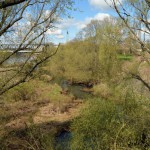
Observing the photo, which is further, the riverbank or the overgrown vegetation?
the riverbank

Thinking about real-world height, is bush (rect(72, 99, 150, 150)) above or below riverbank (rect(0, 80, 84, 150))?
above

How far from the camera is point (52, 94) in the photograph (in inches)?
1515

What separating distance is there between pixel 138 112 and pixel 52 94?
2710cm

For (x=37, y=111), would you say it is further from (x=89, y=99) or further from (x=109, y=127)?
(x=109, y=127)

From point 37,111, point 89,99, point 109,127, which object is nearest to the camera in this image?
point 109,127

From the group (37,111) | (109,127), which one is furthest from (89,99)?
(37,111)

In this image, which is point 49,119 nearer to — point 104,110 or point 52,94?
point 52,94

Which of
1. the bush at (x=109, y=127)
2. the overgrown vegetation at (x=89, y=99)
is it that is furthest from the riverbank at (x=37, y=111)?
the bush at (x=109, y=127)

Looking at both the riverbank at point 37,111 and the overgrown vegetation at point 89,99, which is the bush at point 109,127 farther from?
the riverbank at point 37,111

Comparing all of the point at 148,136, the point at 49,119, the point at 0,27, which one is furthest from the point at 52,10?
the point at 49,119

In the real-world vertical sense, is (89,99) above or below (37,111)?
above

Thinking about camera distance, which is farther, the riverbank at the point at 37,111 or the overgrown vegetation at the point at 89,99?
the riverbank at the point at 37,111

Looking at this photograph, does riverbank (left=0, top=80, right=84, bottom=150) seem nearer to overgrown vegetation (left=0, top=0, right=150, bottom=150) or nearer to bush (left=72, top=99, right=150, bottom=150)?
overgrown vegetation (left=0, top=0, right=150, bottom=150)

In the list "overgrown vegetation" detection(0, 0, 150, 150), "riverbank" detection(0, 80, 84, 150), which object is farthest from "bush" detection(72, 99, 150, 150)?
"riverbank" detection(0, 80, 84, 150)
